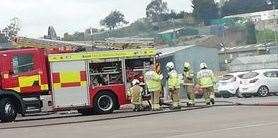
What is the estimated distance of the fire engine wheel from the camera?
66.8 ft

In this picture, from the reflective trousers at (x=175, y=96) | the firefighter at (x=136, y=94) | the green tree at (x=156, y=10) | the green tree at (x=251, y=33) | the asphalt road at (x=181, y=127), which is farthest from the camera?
the green tree at (x=156, y=10)

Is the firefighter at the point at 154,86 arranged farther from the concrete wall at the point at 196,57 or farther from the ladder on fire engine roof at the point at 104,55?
the concrete wall at the point at 196,57

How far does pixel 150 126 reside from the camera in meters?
15.4

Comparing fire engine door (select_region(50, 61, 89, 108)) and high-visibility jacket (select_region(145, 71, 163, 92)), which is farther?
high-visibility jacket (select_region(145, 71, 163, 92))

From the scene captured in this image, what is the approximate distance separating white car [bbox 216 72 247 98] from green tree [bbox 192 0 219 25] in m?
91.3

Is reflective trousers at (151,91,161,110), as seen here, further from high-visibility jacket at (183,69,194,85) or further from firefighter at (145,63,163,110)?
high-visibility jacket at (183,69,194,85)

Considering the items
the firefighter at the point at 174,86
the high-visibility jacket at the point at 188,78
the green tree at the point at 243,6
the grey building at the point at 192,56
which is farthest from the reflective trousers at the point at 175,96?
the green tree at the point at 243,6

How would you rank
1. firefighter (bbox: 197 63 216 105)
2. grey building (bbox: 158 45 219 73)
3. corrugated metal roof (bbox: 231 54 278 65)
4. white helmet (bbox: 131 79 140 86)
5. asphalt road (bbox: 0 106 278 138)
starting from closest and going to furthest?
1. asphalt road (bbox: 0 106 278 138)
2. white helmet (bbox: 131 79 140 86)
3. firefighter (bbox: 197 63 216 105)
4. corrugated metal roof (bbox: 231 54 278 65)
5. grey building (bbox: 158 45 219 73)

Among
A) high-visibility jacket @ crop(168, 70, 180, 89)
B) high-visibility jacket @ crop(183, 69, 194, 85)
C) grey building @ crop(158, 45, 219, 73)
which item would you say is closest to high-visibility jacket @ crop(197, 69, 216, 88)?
high-visibility jacket @ crop(183, 69, 194, 85)

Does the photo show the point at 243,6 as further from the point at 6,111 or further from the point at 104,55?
the point at 6,111

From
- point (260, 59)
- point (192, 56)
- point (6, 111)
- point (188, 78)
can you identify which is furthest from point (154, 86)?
point (192, 56)

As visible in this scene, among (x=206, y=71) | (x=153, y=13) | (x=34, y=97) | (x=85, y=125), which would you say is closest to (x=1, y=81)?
(x=34, y=97)

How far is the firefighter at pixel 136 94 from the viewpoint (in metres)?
21.8

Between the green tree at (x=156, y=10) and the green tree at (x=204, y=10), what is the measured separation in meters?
→ 9.63
